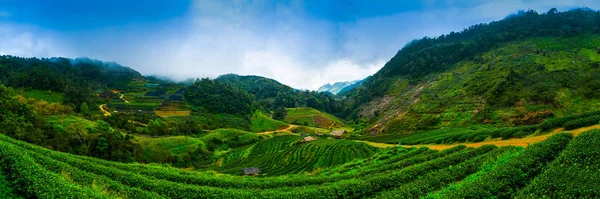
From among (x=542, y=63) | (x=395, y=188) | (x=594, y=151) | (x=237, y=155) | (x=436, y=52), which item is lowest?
(x=237, y=155)

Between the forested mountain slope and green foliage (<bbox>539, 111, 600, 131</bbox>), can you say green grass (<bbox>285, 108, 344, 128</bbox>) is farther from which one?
green foliage (<bbox>539, 111, 600, 131</bbox>)

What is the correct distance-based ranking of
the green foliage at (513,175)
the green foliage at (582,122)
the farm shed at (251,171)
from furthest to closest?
1. the farm shed at (251,171)
2. the green foliage at (582,122)
3. the green foliage at (513,175)

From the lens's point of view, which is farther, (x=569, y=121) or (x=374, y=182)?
(x=569, y=121)

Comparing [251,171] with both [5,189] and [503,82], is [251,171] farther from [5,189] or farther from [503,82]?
[503,82]

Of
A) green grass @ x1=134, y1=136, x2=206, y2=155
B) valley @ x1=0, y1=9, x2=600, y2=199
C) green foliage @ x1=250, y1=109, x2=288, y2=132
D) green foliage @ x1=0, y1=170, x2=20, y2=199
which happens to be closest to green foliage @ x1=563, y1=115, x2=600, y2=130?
valley @ x1=0, y1=9, x2=600, y2=199

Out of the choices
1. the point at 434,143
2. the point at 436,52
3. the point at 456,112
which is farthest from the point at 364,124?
the point at 436,52

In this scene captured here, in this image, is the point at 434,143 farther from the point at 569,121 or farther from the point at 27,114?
the point at 27,114

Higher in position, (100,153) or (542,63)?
(542,63)

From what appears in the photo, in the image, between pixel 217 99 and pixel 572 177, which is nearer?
pixel 572 177

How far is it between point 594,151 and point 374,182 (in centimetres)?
1329

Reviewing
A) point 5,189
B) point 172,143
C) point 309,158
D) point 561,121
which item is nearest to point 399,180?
point 561,121

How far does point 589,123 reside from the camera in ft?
92.6

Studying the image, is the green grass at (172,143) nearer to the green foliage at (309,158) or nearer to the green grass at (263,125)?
the green foliage at (309,158)

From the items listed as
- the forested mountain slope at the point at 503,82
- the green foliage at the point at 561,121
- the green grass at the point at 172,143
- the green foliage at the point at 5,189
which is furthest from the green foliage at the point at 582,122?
the green grass at the point at 172,143
